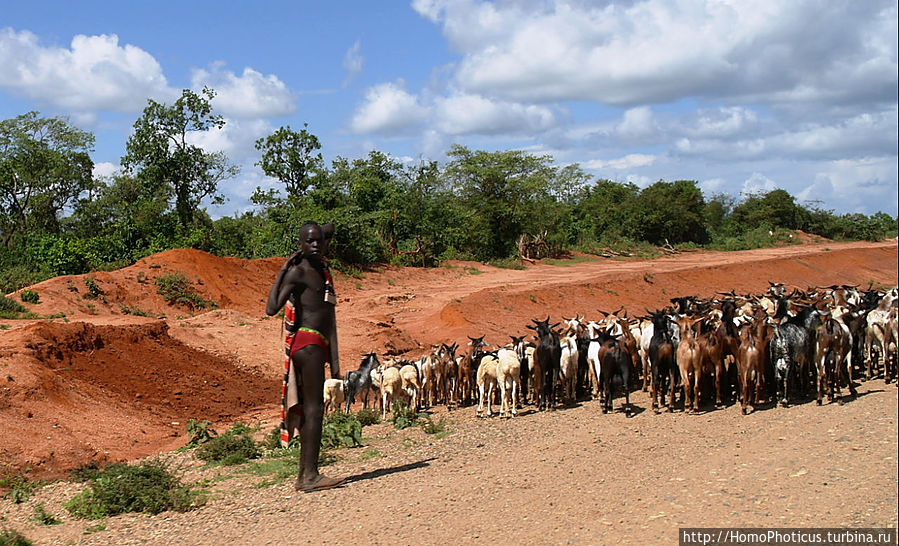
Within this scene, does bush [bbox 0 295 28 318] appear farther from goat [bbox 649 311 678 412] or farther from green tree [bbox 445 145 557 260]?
green tree [bbox 445 145 557 260]

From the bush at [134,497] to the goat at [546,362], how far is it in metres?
5.53

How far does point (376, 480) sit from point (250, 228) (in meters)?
31.7

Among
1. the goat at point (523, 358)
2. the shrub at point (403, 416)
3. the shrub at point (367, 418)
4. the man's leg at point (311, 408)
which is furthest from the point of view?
the goat at point (523, 358)

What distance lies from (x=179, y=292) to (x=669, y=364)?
17.1 metres

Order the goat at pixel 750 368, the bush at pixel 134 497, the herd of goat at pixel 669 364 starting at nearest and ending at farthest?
the bush at pixel 134 497 < the goat at pixel 750 368 < the herd of goat at pixel 669 364

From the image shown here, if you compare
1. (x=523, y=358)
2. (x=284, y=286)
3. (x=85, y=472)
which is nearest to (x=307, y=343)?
(x=284, y=286)

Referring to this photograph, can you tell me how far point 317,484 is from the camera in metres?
8.06

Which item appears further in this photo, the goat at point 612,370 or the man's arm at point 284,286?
the goat at point 612,370

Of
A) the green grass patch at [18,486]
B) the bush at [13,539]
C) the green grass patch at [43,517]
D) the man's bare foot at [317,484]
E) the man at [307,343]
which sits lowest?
the green grass patch at [18,486]

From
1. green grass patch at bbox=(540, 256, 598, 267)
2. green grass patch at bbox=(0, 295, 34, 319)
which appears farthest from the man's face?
green grass patch at bbox=(540, 256, 598, 267)

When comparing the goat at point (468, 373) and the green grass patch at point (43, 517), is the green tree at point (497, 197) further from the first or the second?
the green grass patch at point (43, 517)

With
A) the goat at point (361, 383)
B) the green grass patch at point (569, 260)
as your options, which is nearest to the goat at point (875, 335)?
the goat at point (361, 383)

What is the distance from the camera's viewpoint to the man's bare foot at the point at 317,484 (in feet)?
26.4

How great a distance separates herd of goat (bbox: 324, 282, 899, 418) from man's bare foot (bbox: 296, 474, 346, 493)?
14.4 ft
